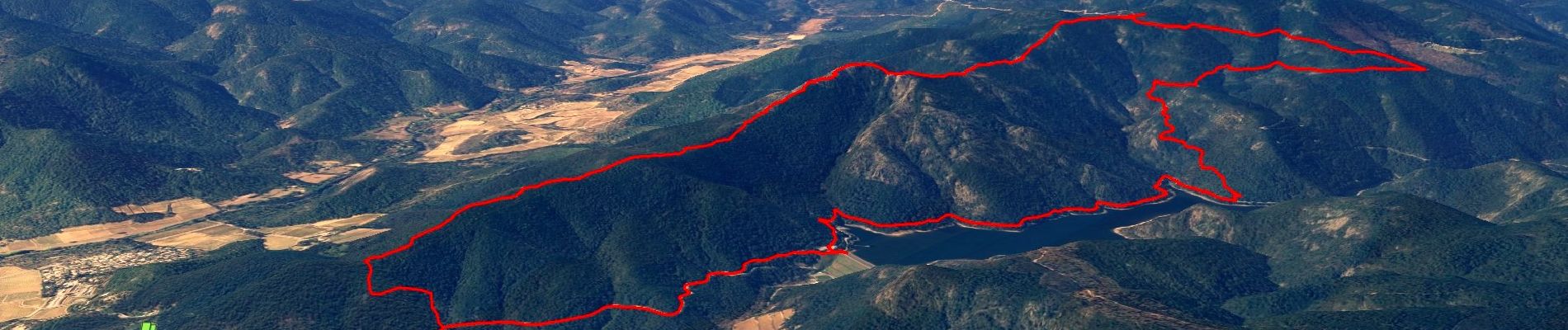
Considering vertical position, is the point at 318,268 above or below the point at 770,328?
above

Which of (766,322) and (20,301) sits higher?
(20,301)

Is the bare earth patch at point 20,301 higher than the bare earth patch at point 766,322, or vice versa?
the bare earth patch at point 20,301

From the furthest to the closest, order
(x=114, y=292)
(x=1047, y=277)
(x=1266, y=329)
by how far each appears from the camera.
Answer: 1. (x=114, y=292)
2. (x=1047, y=277)
3. (x=1266, y=329)

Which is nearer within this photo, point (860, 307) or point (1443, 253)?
point (860, 307)

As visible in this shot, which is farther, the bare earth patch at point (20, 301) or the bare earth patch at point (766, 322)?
the bare earth patch at point (20, 301)

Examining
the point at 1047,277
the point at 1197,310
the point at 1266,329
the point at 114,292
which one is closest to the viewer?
the point at 1266,329

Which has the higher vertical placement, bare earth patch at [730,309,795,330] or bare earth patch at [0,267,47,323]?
bare earth patch at [0,267,47,323]

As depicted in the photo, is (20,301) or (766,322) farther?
(20,301)

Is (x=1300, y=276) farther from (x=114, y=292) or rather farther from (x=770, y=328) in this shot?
(x=114, y=292)

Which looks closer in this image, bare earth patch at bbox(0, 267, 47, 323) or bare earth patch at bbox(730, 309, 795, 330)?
bare earth patch at bbox(730, 309, 795, 330)

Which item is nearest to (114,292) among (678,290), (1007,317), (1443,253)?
(678,290)

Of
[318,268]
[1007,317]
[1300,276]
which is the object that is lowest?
[1300,276]
